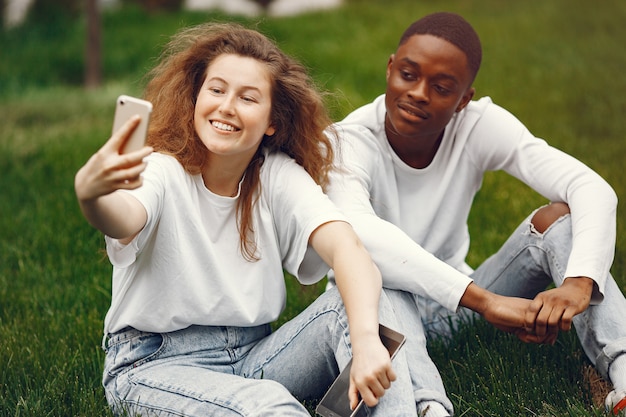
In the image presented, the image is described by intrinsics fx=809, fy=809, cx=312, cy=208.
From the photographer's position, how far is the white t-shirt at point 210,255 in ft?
7.68

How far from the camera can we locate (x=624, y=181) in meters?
4.70

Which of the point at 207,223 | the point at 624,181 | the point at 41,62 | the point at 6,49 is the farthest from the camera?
the point at 6,49

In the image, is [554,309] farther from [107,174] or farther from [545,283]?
[107,174]

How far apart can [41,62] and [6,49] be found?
87cm

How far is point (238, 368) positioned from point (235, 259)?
350 mm

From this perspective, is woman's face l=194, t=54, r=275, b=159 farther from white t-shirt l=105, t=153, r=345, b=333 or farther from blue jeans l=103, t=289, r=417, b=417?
blue jeans l=103, t=289, r=417, b=417

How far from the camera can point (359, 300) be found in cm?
228

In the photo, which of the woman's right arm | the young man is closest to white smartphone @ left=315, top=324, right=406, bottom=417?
the young man

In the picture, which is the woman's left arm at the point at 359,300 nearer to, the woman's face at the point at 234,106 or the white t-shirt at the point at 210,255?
the white t-shirt at the point at 210,255

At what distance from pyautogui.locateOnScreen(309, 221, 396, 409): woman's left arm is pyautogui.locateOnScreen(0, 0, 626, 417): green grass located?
470 mm

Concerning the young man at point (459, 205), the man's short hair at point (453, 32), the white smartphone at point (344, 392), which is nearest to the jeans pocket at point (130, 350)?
the white smartphone at point (344, 392)

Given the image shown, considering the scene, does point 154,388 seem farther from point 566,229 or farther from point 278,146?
point 566,229

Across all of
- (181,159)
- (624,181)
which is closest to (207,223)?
(181,159)

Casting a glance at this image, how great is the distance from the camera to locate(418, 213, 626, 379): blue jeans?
2.53 metres
